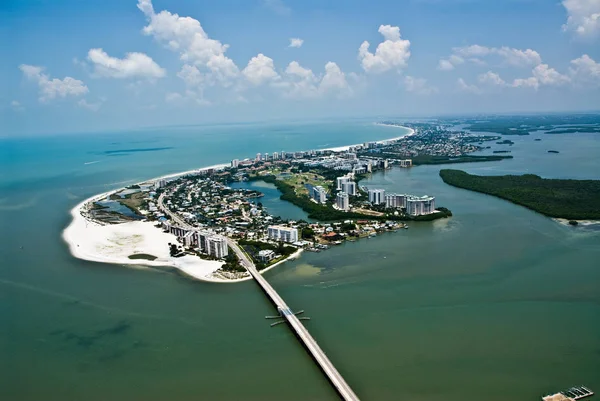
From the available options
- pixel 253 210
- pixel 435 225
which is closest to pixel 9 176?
pixel 253 210

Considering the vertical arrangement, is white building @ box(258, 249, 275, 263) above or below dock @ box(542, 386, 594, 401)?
above

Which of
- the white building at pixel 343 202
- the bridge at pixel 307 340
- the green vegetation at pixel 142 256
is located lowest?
the bridge at pixel 307 340

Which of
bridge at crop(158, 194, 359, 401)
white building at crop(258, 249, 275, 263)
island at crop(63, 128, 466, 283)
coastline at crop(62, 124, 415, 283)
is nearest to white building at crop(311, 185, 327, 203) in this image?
island at crop(63, 128, 466, 283)

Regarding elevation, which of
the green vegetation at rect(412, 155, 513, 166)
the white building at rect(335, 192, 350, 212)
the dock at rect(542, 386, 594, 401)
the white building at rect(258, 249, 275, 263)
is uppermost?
the green vegetation at rect(412, 155, 513, 166)

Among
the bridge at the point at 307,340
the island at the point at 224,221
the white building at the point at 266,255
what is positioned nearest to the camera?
the bridge at the point at 307,340

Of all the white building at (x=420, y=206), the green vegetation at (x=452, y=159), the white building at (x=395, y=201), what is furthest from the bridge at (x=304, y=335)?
the green vegetation at (x=452, y=159)

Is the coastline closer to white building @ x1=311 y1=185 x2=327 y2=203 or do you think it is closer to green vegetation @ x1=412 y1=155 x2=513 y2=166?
white building @ x1=311 y1=185 x2=327 y2=203

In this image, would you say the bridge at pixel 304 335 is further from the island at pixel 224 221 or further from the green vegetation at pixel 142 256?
the green vegetation at pixel 142 256
